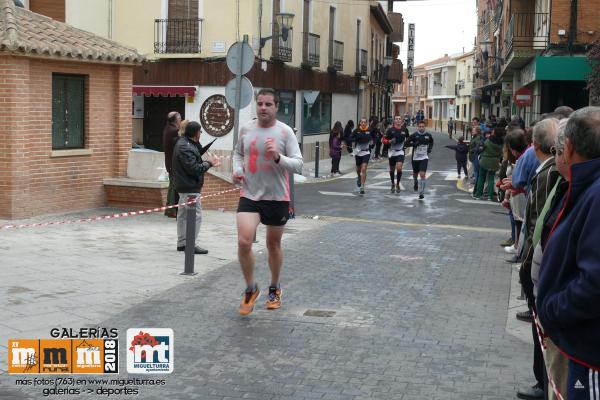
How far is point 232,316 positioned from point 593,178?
4.40 m

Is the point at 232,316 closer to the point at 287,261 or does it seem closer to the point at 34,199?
the point at 287,261

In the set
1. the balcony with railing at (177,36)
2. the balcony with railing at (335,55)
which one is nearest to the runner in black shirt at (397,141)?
the balcony with railing at (177,36)

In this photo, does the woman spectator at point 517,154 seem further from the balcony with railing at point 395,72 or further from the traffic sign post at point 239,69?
the balcony with railing at point 395,72

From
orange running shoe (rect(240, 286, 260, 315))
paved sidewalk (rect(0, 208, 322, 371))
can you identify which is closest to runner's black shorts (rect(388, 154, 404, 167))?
paved sidewalk (rect(0, 208, 322, 371))

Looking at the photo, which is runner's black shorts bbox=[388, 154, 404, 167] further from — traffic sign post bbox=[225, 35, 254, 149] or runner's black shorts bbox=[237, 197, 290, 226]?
runner's black shorts bbox=[237, 197, 290, 226]

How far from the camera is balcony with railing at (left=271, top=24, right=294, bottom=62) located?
26719 mm

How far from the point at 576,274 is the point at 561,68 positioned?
18967mm

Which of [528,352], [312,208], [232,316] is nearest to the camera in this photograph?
[528,352]

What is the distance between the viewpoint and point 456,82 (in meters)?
90.8

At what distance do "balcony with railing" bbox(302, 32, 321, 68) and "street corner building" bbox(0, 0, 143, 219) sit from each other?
15.7 meters

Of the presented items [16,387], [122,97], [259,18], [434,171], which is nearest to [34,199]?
[122,97]

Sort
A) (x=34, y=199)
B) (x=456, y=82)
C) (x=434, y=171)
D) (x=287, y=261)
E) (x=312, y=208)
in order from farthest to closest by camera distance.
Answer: (x=456, y=82), (x=434, y=171), (x=312, y=208), (x=34, y=199), (x=287, y=261)

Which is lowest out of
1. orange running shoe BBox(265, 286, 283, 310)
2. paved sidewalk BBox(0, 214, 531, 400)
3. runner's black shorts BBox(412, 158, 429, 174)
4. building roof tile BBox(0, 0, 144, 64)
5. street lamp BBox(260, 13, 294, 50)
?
paved sidewalk BBox(0, 214, 531, 400)

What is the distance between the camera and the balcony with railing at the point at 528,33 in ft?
77.6
